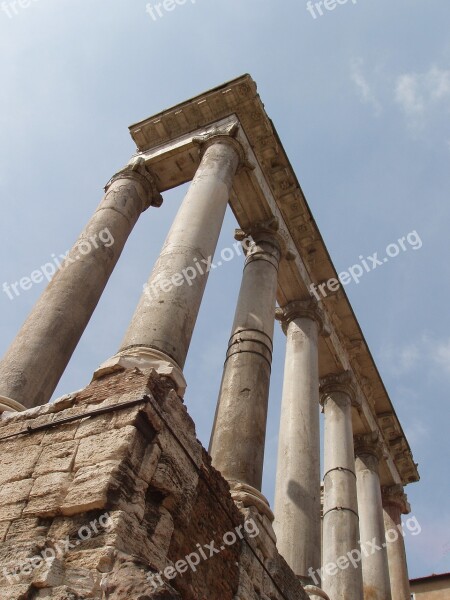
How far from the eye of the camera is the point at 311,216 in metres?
18.8

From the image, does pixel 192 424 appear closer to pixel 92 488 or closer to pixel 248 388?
pixel 92 488

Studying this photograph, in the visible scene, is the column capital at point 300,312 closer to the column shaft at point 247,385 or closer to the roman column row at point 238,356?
the roman column row at point 238,356

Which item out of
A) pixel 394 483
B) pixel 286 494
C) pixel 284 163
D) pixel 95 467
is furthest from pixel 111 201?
pixel 394 483

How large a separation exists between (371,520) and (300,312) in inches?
281

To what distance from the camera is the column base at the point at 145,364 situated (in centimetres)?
829

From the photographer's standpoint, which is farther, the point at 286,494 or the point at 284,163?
the point at 284,163

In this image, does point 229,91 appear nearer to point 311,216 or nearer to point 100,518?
point 311,216

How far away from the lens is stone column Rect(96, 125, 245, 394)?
360 inches

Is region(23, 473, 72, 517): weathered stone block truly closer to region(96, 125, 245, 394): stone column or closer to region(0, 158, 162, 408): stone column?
region(96, 125, 245, 394): stone column

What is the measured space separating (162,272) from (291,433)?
5712 mm

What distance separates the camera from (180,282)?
10.6 meters

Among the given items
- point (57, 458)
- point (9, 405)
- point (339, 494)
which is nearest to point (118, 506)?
point (57, 458)

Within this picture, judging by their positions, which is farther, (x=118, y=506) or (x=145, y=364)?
(x=145, y=364)

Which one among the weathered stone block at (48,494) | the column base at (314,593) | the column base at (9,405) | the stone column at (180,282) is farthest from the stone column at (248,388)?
the weathered stone block at (48,494)
